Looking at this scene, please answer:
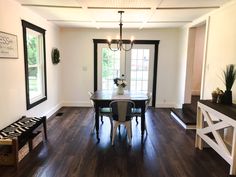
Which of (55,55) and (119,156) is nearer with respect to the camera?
(119,156)

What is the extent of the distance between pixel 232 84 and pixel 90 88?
13.2ft

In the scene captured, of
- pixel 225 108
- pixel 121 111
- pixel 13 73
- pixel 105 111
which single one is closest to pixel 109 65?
pixel 105 111

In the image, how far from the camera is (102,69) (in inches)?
233

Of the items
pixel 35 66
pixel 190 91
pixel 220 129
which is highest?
pixel 35 66

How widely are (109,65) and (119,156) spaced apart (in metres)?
3.44

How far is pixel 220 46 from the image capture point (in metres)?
3.48

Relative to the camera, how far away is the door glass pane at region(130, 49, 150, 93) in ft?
19.2

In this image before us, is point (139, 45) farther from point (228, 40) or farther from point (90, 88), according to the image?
point (228, 40)

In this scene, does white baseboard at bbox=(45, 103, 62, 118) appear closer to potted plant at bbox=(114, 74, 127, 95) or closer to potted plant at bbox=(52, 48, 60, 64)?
potted plant at bbox=(52, 48, 60, 64)

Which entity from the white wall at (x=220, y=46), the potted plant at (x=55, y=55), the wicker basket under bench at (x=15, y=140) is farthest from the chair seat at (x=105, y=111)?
the potted plant at (x=55, y=55)

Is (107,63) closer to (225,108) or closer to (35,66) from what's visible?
(35,66)

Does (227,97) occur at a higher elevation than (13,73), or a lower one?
lower

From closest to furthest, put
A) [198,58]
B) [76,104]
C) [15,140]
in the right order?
[15,140]
[76,104]
[198,58]

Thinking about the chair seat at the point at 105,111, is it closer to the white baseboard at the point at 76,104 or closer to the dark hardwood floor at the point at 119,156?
the dark hardwood floor at the point at 119,156
